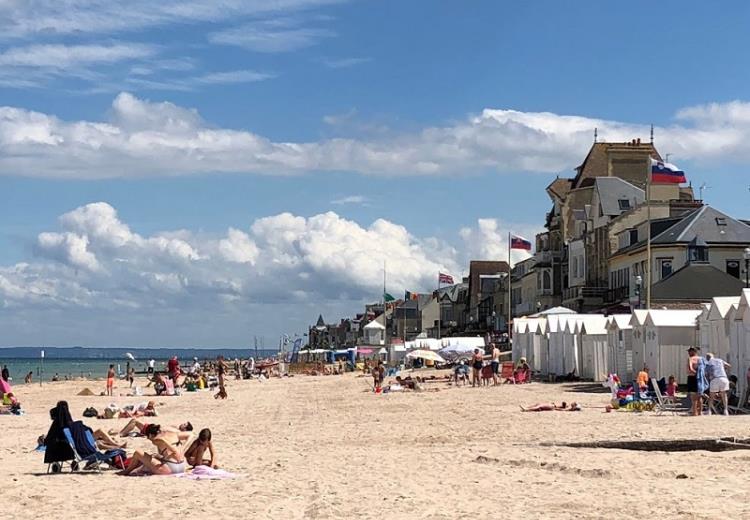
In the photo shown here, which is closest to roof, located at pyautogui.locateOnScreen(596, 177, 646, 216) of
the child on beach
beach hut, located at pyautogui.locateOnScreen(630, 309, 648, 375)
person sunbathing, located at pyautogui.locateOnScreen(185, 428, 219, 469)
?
beach hut, located at pyautogui.locateOnScreen(630, 309, 648, 375)

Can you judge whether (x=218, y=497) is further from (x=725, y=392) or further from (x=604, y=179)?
(x=604, y=179)

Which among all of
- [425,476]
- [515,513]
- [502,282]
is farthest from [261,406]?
[502,282]

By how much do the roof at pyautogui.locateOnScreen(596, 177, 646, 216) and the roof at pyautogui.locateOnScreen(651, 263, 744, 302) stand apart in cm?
1633

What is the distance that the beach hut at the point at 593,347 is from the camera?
122 feet

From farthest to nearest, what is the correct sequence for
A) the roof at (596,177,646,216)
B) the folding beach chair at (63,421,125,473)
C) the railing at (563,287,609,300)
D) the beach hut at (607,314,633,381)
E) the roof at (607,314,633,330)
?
the roof at (596,177,646,216) < the railing at (563,287,609,300) < the roof at (607,314,633,330) < the beach hut at (607,314,633,381) < the folding beach chair at (63,421,125,473)

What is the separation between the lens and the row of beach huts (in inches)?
1030

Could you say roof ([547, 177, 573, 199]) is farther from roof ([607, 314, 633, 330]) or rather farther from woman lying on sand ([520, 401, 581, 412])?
woman lying on sand ([520, 401, 581, 412])

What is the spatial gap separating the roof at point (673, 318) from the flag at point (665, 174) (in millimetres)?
6886

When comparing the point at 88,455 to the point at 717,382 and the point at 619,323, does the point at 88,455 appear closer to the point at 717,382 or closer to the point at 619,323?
the point at 717,382

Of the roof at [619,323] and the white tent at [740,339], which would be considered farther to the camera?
the roof at [619,323]

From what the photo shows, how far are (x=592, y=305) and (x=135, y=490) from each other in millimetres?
50004

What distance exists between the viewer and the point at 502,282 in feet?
306

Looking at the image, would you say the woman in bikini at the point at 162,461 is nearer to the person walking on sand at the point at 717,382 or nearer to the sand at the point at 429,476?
the sand at the point at 429,476

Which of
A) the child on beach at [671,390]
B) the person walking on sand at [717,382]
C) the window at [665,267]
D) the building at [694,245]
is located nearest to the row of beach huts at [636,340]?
the child on beach at [671,390]
